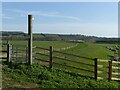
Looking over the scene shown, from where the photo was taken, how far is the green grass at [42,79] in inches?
537

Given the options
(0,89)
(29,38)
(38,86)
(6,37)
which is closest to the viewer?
Result: (0,89)

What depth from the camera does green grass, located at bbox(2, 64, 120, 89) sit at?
537 inches

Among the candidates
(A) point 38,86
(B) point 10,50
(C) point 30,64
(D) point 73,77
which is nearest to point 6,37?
(B) point 10,50

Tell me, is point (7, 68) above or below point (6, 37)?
below

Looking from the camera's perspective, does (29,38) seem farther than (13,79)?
Yes

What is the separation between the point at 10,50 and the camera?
58.6ft

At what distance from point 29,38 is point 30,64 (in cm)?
135

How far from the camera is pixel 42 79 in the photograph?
14672 mm

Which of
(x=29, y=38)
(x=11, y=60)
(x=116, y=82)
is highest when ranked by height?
(x=29, y=38)

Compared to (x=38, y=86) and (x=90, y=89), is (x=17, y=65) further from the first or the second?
(x=90, y=89)

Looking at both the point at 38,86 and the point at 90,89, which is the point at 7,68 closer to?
the point at 38,86

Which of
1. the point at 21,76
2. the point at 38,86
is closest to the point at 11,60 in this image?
the point at 21,76

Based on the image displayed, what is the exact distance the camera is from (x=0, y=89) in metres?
12.3

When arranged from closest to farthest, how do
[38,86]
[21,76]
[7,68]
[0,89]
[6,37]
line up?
[0,89] < [38,86] < [21,76] < [7,68] < [6,37]
